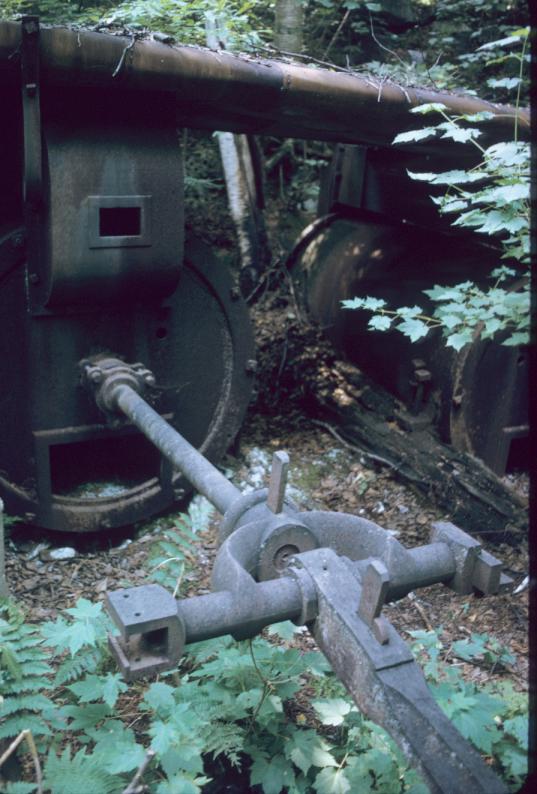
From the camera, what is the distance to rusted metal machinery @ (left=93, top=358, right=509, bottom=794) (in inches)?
62.7

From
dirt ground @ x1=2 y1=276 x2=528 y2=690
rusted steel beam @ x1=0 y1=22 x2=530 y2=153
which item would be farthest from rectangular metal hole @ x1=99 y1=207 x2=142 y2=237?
dirt ground @ x1=2 y1=276 x2=528 y2=690

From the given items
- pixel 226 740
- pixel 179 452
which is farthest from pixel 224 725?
pixel 179 452

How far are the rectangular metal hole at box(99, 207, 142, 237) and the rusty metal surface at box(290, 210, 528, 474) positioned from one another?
1.97 meters

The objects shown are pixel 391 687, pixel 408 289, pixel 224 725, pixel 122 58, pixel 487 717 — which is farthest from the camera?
pixel 408 289

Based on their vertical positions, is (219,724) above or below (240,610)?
below

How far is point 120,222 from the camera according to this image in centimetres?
403

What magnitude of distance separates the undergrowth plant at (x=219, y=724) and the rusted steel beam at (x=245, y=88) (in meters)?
2.32

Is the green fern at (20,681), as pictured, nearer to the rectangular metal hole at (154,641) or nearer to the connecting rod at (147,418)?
the connecting rod at (147,418)

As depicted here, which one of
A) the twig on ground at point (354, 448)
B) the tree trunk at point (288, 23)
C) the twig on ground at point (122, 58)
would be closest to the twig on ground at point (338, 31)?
the tree trunk at point (288, 23)

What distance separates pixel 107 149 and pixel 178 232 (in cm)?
54

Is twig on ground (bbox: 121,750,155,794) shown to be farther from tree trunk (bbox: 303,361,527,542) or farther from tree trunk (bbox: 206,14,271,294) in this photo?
tree trunk (bbox: 206,14,271,294)

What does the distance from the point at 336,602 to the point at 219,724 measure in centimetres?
109

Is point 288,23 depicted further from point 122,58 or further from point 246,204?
point 122,58

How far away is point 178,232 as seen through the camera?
13.1 feet
